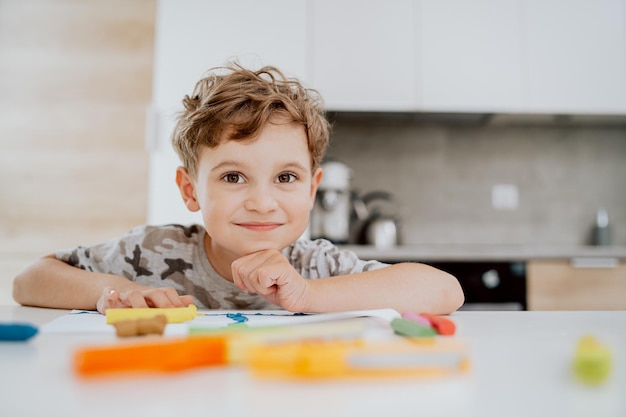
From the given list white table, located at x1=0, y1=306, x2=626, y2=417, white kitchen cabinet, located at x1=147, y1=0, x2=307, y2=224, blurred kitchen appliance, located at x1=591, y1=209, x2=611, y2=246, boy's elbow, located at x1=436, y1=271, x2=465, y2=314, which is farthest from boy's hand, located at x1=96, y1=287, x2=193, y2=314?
blurred kitchen appliance, located at x1=591, y1=209, x2=611, y2=246

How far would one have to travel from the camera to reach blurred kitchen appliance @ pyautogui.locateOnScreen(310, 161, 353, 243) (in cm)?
230

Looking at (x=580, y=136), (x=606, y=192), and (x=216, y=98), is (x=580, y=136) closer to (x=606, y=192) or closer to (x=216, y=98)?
(x=606, y=192)

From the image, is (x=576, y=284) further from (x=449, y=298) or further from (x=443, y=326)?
(x=443, y=326)

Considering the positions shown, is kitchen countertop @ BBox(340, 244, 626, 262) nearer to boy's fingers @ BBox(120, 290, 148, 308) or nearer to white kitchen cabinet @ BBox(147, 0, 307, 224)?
white kitchen cabinet @ BBox(147, 0, 307, 224)

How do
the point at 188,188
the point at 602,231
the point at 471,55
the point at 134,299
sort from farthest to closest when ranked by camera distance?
the point at 602,231 → the point at 471,55 → the point at 188,188 → the point at 134,299

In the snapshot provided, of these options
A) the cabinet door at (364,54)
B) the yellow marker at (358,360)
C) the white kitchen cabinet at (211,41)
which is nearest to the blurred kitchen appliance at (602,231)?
the cabinet door at (364,54)

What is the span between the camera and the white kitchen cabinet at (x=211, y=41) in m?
Result: 2.34

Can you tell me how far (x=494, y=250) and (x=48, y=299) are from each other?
174 centimetres

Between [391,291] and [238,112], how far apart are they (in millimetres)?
401

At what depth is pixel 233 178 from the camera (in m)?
0.87

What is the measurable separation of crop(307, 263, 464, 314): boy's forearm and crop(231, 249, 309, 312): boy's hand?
0.02m

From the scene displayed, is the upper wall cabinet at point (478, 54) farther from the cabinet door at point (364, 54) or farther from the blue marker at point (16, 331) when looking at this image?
the blue marker at point (16, 331)

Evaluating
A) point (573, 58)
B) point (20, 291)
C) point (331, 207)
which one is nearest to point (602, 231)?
point (573, 58)

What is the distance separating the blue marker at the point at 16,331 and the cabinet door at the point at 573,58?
7.92 feet
